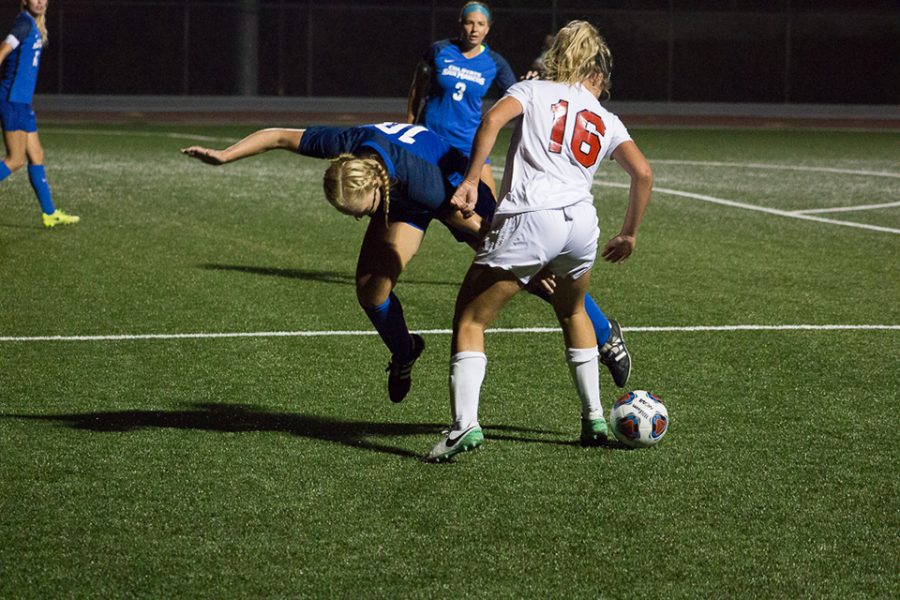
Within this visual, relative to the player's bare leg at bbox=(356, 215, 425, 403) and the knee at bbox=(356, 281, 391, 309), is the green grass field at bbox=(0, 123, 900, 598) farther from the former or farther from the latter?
the knee at bbox=(356, 281, 391, 309)

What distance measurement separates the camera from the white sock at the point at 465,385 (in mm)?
5566

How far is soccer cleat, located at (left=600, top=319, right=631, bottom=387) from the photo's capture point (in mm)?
6582

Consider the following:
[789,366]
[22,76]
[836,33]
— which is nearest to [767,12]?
[836,33]

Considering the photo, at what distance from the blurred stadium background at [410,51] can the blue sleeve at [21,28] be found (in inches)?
893

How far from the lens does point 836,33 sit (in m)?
37.0

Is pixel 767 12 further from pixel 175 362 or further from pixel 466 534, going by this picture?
pixel 466 534

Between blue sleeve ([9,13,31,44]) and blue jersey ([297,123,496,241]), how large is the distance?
749cm

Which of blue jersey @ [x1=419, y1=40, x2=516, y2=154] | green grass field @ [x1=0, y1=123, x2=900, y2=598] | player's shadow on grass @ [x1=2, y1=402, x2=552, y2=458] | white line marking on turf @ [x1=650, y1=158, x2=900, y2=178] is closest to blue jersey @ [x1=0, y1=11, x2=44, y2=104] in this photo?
green grass field @ [x1=0, y1=123, x2=900, y2=598]

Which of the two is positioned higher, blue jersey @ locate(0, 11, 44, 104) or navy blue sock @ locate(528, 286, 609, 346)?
blue jersey @ locate(0, 11, 44, 104)

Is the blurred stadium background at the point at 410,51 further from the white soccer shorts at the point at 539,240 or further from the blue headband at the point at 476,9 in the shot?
the white soccer shorts at the point at 539,240

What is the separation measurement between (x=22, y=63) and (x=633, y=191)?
8.59m

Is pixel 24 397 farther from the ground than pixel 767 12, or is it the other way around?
pixel 767 12

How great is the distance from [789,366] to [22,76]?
8.14 metres

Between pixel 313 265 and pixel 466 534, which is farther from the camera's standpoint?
pixel 313 265
